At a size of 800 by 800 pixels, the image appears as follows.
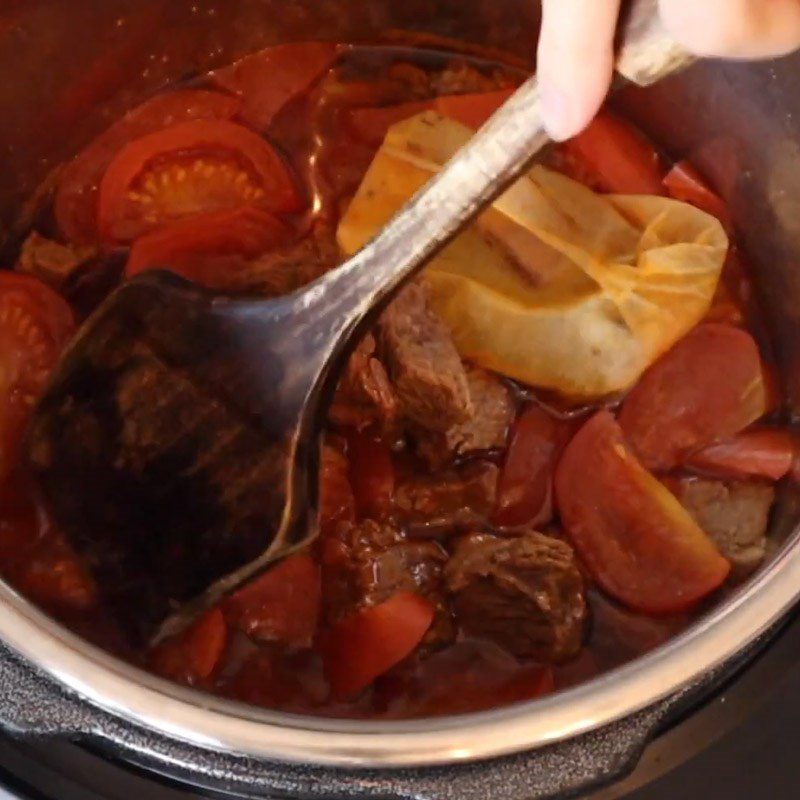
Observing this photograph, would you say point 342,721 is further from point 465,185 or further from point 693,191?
point 693,191

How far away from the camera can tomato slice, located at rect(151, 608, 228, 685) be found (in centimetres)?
114

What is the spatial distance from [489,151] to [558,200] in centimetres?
59

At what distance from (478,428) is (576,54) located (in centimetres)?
72

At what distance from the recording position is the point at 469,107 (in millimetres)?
1518

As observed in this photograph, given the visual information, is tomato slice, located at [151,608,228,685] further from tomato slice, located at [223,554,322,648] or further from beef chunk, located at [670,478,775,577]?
beef chunk, located at [670,478,775,577]

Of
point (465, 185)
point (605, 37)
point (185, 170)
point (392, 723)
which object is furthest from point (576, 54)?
point (185, 170)

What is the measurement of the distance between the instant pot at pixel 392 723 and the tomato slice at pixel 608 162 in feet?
0.36

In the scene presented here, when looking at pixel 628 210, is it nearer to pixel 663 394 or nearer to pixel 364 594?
pixel 663 394

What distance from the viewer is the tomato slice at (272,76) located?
155cm

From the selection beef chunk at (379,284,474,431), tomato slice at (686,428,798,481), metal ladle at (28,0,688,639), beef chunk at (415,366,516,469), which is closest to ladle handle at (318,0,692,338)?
metal ladle at (28,0,688,639)

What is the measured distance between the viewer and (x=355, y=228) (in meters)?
1.38

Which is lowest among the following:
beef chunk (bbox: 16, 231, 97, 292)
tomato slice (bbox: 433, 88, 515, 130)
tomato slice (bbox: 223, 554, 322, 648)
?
tomato slice (bbox: 223, 554, 322, 648)

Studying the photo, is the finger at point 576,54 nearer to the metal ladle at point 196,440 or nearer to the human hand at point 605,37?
the human hand at point 605,37

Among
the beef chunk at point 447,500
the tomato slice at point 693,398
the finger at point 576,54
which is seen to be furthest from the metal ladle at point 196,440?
the tomato slice at point 693,398
